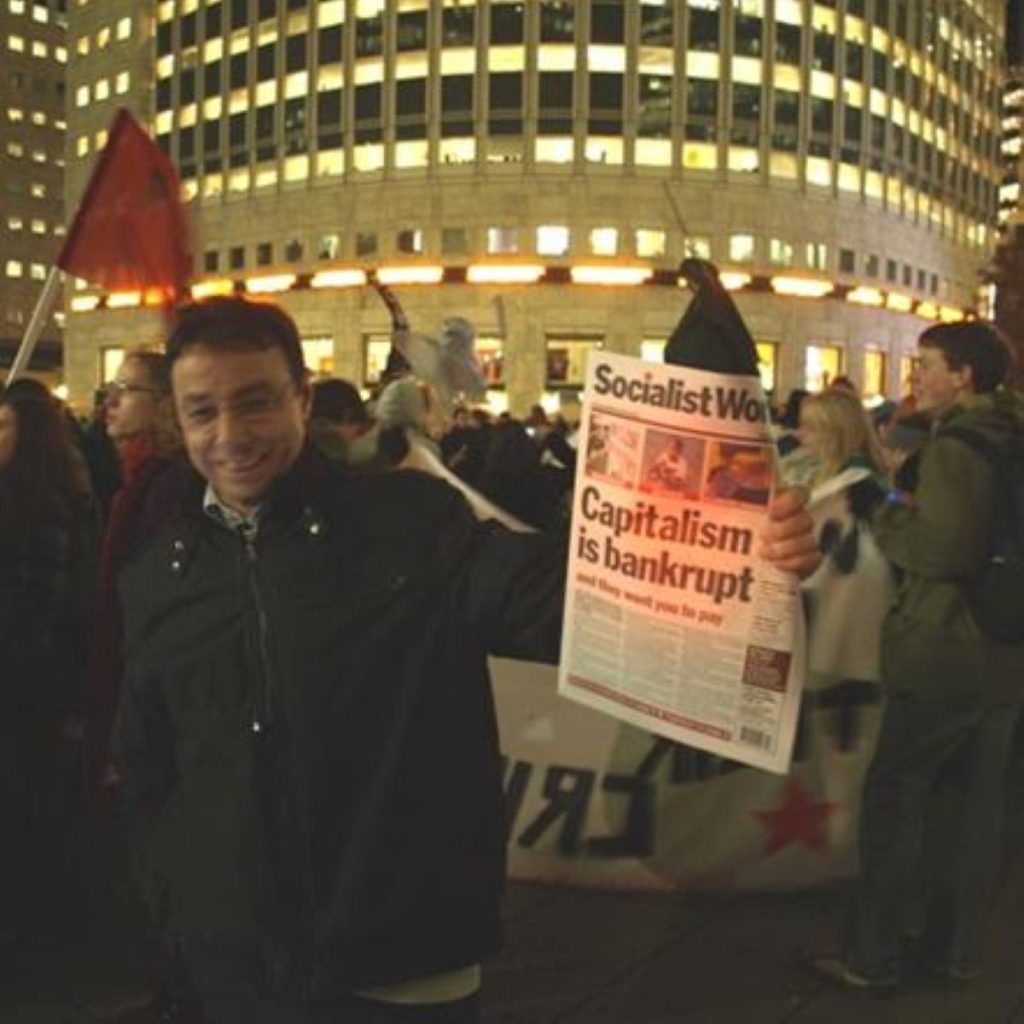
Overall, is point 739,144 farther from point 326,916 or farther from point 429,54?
point 326,916

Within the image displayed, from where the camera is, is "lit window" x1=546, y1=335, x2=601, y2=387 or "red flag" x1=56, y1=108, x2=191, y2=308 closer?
"red flag" x1=56, y1=108, x2=191, y2=308

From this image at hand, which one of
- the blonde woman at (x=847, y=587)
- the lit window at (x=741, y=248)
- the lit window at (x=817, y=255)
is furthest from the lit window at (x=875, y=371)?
the blonde woman at (x=847, y=587)

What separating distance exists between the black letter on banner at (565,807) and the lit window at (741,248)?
61.7m

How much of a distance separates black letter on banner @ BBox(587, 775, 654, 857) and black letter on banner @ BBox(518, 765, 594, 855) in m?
0.06

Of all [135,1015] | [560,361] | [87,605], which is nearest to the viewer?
[135,1015]

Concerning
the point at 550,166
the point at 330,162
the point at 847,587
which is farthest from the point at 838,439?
the point at 330,162

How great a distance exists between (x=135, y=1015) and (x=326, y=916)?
7.52 feet

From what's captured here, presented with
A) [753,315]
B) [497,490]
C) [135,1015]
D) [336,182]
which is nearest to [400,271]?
[336,182]

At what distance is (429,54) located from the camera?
2502 inches

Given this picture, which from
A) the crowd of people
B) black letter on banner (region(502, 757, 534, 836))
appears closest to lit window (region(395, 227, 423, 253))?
black letter on banner (region(502, 757, 534, 836))

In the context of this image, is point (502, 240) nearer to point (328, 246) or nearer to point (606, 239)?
point (606, 239)

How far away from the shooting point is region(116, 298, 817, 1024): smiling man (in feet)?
6.48

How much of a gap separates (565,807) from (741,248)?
62.4m

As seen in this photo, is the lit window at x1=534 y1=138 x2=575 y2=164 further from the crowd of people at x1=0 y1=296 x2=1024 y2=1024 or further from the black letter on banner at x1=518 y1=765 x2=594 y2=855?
the crowd of people at x1=0 y1=296 x2=1024 y2=1024
